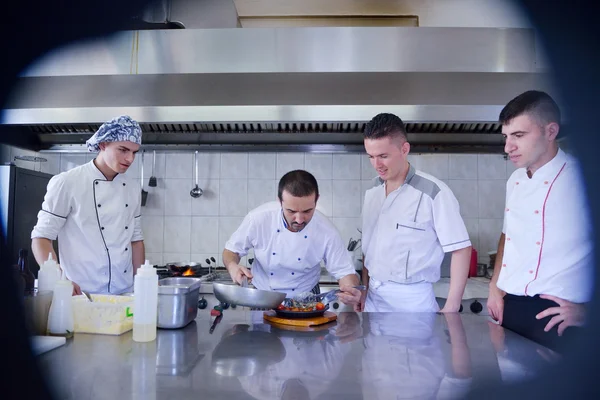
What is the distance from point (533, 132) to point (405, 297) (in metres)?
0.80

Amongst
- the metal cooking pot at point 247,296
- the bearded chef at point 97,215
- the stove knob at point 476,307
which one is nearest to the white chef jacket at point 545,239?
the metal cooking pot at point 247,296

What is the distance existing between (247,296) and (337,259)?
0.70 m

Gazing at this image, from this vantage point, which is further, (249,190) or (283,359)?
(249,190)

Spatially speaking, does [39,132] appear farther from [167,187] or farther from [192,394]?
[192,394]

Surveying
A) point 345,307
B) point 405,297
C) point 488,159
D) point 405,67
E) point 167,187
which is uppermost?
point 405,67

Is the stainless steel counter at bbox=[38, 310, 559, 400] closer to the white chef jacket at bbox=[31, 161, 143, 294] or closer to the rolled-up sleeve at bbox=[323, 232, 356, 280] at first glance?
the rolled-up sleeve at bbox=[323, 232, 356, 280]

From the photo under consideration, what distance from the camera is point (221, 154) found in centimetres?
314

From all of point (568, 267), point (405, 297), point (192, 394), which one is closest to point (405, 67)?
point (405, 297)

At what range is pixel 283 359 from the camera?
90cm

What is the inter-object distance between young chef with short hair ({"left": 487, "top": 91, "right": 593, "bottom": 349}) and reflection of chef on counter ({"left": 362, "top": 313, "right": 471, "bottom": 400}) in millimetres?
196

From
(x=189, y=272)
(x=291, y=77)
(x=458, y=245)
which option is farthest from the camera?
(x=189, y=272)

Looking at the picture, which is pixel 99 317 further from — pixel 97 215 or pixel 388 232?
pixel 388 232

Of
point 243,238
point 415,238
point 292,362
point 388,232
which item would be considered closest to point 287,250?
point 243,238

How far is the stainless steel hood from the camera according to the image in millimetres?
2121
